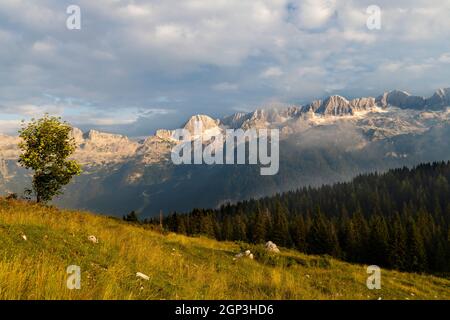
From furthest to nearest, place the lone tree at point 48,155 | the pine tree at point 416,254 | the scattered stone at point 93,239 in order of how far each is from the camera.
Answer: the pine tree at point 416,254
the lone tree at point 48,155
the scattered stone at point 93,239

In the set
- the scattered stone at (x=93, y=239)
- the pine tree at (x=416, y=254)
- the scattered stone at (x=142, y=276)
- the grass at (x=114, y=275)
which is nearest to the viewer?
the grass at (x=114, y=275)

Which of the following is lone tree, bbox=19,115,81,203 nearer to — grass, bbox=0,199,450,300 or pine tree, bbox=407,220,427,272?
grass, bbox=0,199,450,300

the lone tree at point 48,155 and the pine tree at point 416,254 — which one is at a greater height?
the lone tree at point 48,155

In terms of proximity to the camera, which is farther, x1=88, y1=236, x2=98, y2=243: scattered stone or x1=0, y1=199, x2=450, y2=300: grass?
x1=88, y1=236, x2=98, y2=243: scattered stone

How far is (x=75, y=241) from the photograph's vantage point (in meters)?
14.6

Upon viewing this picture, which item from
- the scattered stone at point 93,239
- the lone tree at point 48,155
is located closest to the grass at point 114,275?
the scattered stone at point 93,239

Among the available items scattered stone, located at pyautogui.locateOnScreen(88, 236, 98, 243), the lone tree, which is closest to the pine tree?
the lone tree

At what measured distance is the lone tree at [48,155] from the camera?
35094 millimetres

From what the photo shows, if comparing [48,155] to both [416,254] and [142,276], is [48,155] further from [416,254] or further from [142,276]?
[416,254]

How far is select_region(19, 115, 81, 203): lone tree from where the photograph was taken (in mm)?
35094

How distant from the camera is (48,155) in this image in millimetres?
36188

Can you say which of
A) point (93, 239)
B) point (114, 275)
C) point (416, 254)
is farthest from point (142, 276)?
point (416, 254)

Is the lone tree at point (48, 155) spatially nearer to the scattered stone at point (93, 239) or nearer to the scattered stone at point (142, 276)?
the scattered stone at point (93, 239)
